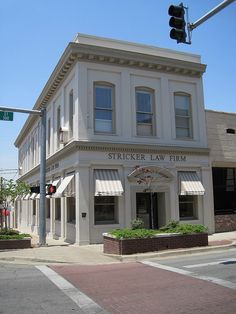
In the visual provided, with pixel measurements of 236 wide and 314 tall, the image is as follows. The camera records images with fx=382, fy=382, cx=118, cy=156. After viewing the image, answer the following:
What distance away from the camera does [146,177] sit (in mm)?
19531

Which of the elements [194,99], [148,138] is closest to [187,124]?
[194,99]

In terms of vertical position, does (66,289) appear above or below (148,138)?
below

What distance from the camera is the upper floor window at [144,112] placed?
2056 cm

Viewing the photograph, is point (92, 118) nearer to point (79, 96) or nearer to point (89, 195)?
point (79, 96)

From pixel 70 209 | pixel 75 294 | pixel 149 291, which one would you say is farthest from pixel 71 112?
pixel 149 291

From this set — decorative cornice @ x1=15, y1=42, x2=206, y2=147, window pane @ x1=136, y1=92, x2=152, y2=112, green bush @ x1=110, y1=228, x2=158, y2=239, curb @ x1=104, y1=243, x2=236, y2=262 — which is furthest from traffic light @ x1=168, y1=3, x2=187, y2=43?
window pane @ x1=136, y1=92, x2=152, y2=112

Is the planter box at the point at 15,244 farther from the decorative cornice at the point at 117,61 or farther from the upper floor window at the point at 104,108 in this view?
the decorative cornice at the point at 117,61

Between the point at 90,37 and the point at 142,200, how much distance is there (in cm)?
890

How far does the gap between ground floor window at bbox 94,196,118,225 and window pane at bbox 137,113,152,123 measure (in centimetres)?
445

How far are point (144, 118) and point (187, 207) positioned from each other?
5.57 meters

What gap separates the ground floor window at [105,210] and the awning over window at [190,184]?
→ 12.5 ft

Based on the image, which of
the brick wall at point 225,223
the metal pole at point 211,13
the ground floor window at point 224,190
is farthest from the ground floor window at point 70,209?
the metal pole at point 211,13

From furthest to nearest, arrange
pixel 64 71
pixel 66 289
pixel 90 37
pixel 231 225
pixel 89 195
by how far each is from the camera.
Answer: pixel 231 225 → pixel 64 71 → pixel 90 37 → pixel 89 195 → pixel 66 289

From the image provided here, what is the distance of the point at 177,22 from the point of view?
9.26 m
